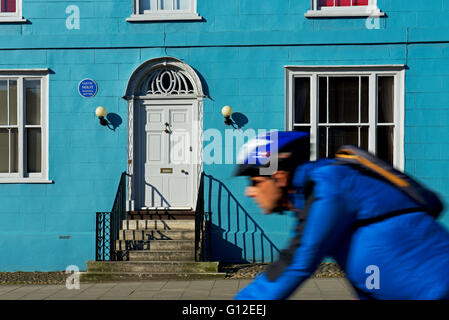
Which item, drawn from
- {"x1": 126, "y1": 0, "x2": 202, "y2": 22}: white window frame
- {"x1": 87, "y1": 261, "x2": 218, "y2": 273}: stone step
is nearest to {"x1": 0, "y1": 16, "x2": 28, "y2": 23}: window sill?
{"x1": 126, "y1": 0, "x2": 202, "y2": 22}: white window frame

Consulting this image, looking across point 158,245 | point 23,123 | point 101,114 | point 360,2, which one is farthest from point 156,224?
point 360,2

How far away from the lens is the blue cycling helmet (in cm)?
213

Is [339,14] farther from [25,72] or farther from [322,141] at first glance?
[25,72]

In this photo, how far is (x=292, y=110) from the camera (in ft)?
34.1

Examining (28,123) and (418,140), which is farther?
(28,123)

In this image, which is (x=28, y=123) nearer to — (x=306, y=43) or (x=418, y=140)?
(x=306, y=43)

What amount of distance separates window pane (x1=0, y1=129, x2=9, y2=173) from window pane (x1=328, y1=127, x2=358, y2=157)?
6.50m

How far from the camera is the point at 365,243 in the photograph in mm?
1909

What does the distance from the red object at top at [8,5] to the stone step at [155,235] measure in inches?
200

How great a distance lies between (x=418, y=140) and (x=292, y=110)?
2.45 metres

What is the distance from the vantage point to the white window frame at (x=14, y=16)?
1066 centimetres

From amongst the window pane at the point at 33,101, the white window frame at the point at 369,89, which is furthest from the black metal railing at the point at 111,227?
the white window frame at the point at 369,89

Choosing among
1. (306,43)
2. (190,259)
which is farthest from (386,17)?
(190,259)

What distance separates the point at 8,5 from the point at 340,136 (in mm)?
7221
